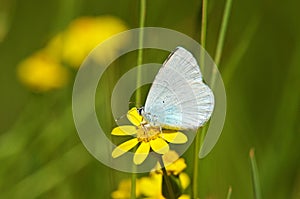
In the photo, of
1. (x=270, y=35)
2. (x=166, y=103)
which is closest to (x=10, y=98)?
(x=270, y=35)

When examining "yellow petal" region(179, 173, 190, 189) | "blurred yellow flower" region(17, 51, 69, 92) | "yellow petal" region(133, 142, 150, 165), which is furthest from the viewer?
"blurred yellow flower" region(17, 51, 69, 92)

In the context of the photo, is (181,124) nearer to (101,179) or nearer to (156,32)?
(101,179)

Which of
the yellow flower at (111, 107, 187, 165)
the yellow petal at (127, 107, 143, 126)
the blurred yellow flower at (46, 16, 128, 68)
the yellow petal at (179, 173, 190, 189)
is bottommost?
the yellow petal at (179, 173, 190, 189)

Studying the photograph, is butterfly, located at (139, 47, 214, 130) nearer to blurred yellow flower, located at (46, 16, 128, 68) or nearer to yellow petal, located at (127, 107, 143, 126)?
yellow petal, located at (127, 107, 143, 126)

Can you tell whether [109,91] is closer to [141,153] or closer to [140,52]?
[140,52]

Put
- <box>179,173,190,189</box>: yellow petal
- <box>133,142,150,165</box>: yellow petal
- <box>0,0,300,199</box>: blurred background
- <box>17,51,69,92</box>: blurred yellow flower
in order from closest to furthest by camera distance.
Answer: <box>133,142,150,165</box>: yellow petal < <box>179,173,190,189</box>: yellow petal < <box>0,0,300,199</box>: blurred background < <box>17,51,69,92</box>: blurred yellow flower

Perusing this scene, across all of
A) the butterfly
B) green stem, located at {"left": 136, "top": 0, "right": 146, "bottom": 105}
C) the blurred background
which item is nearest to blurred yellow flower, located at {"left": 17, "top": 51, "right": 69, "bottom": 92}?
the blurred background

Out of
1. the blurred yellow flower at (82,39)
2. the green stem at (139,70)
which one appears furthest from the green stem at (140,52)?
the blurred yellow flower at (82,39)
